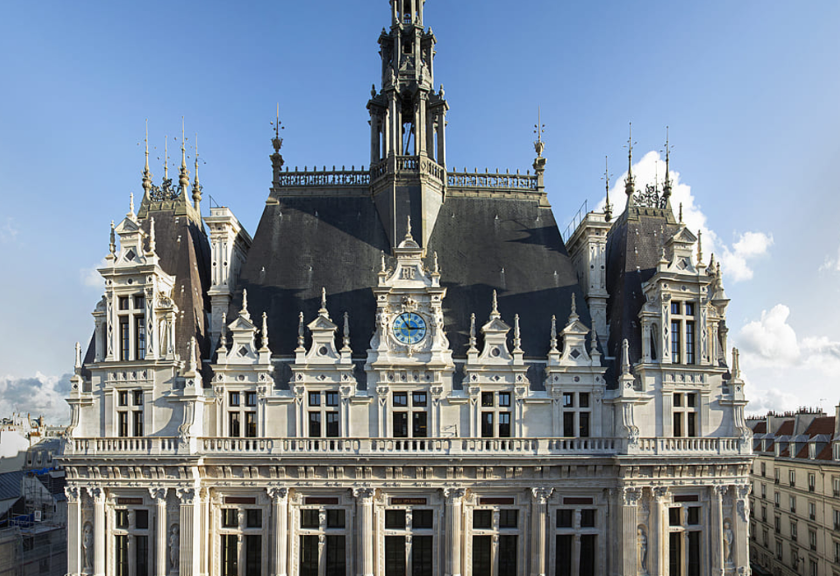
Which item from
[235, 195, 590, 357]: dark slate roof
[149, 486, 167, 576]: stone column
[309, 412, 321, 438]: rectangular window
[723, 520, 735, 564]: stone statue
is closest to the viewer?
[149, 486, 167, 576]: stone column

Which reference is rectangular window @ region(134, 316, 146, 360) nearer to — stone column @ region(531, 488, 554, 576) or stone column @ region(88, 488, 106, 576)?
stone column @ region(88, 488, 106, 576)

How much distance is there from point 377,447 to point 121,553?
15847mm

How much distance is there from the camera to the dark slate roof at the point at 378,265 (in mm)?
36938

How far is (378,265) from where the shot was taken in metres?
38.9

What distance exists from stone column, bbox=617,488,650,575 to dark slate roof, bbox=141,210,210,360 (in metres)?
26.2

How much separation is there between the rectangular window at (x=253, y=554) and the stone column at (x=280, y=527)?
1.41 m

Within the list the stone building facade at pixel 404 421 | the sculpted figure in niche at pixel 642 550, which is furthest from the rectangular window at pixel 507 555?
the sculpted figure in niche at pixel 642 550

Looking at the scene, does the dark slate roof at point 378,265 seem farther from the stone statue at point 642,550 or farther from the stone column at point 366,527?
the stone statue at point 642,550

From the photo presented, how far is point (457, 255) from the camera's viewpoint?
39062mm

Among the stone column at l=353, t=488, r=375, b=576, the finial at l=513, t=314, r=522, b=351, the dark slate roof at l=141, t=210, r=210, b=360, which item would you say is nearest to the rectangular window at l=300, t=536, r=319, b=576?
the stone column at l=353, t=488, r=375, b=576

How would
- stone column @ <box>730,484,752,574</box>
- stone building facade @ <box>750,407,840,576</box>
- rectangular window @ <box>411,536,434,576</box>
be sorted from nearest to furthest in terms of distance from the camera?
1. rectangular window @ <box>411,536,434,576</box>
2. stone column @ <box>730,484,752,574</box>
3. stone building facade @ <box>750,407,840,576</box>

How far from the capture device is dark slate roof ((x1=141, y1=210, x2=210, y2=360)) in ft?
119

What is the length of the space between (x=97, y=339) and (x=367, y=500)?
18.9 m

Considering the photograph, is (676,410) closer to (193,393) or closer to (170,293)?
(193,393)
